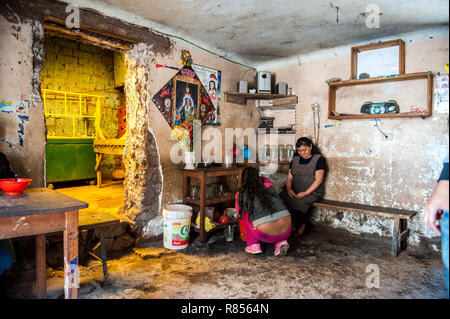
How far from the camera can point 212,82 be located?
4734 millimetres

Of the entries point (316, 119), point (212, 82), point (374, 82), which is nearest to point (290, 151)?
point (316, 119)

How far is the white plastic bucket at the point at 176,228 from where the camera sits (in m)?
3.64

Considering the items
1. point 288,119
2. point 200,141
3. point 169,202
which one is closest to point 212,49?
point 200,141

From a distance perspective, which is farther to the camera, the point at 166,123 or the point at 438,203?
the point at 166,123

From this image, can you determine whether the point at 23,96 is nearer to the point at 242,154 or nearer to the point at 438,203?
the point at 242,154

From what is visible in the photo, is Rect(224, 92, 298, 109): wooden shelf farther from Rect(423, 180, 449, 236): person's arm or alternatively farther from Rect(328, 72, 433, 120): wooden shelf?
Rect(423, 180, 449, 236): person's arm

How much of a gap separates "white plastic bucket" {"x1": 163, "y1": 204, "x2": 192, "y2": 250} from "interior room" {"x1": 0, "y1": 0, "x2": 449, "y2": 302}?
17 millimetres

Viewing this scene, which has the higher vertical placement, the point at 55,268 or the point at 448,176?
the point at 448,176

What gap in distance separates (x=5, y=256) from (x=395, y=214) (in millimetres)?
4052
